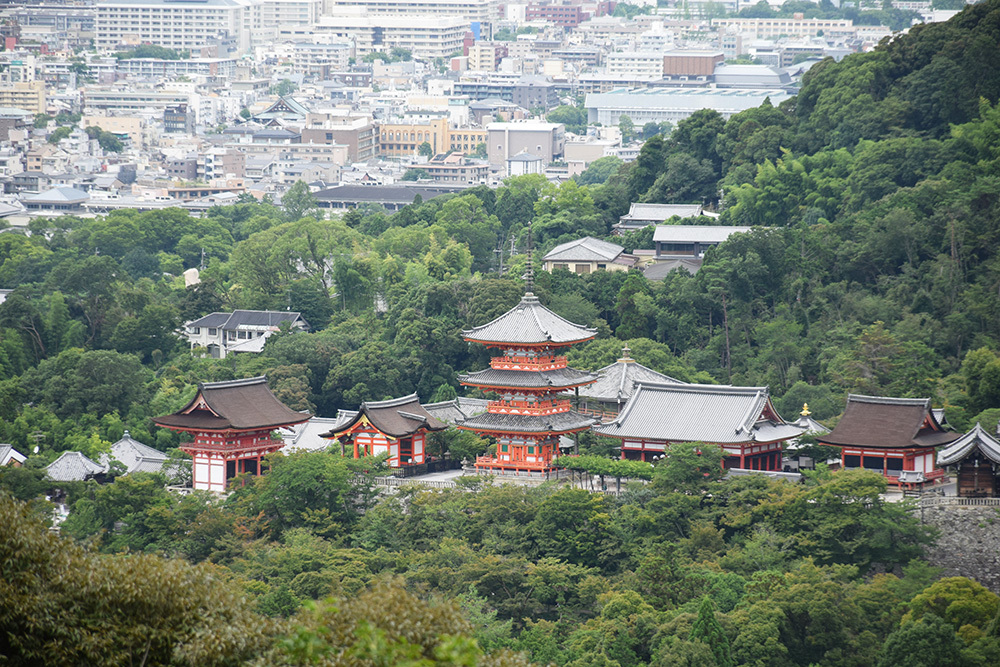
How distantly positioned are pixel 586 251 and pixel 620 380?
585 inches

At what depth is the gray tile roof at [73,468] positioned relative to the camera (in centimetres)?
4034

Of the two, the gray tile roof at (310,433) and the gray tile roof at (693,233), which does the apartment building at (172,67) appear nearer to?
the gray tile roof at (693,233)

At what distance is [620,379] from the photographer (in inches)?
1647

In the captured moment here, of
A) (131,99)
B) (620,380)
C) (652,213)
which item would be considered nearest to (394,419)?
(620,380)

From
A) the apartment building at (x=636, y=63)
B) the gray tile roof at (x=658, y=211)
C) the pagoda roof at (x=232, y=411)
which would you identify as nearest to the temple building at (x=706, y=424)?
the pagoda roof at (x=232, y=411)

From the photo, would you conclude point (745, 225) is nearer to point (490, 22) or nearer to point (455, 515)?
point (455, 515)

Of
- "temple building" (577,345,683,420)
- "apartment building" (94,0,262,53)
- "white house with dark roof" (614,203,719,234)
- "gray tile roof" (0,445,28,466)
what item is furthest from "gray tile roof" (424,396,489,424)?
"apartment building" (94,0,262,53)

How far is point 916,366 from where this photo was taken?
141ft

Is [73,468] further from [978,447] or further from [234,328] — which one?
[978,447]

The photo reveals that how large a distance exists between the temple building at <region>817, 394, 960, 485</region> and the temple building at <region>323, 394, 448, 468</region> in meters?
9.73

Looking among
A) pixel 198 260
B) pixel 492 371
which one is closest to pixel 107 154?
pixel 198 260

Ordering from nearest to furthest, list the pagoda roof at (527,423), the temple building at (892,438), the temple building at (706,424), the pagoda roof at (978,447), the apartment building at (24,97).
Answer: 1. the pagoda roof at (978,447)
2. the temple building at (892,438)
3. the temple building at (706,424)
4. the pagoda roof at (527,423)
5. the apartment building at (24,97)

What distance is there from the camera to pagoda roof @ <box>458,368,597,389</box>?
38219 mm

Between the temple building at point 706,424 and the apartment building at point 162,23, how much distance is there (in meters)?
148
